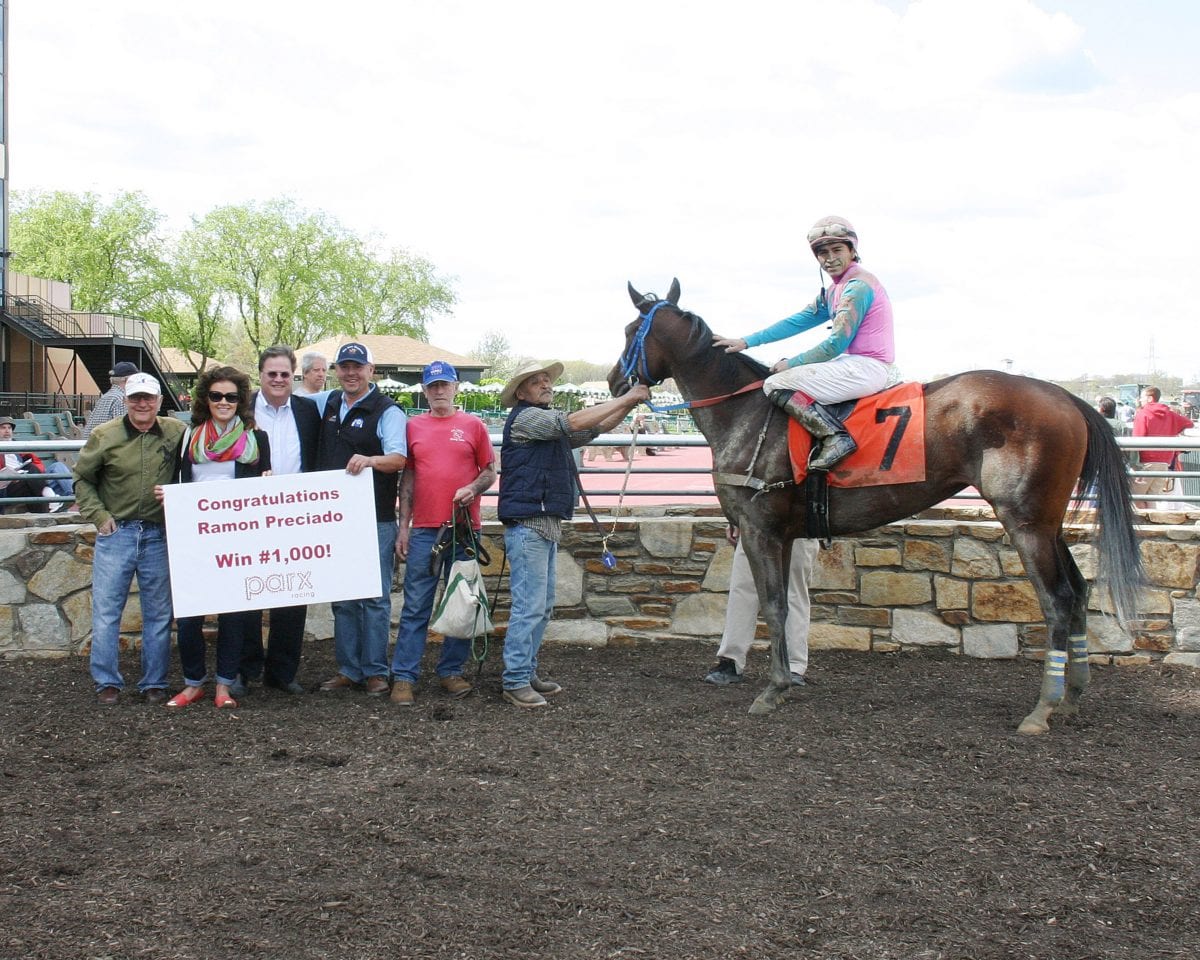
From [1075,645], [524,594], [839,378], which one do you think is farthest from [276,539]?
[1075,645]

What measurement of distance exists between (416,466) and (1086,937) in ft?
13.8

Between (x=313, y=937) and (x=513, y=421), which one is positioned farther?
(x=513, y=421)

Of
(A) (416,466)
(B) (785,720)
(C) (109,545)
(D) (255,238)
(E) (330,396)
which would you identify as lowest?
(B) (785,720)

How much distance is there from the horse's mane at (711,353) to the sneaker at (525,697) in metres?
2.10

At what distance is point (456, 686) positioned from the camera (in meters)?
6.39

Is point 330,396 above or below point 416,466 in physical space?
above

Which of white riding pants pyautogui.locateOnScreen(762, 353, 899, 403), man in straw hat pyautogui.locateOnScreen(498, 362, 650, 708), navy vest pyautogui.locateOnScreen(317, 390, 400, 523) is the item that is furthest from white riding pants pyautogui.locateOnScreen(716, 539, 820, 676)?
navy vest pyautogui.locateOnScreen(317, 390, 400, 523)

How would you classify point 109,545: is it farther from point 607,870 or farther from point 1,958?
point 607,870

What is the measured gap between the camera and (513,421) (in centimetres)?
603

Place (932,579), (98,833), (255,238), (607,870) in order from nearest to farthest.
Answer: (607,870), (98,833), (932,579), (255,238)

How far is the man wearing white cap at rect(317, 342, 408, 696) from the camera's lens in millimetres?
6266

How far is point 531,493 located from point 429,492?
655 mm

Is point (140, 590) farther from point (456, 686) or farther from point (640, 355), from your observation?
point (640, 355)

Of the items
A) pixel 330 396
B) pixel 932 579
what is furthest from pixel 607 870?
pixel 932 579
